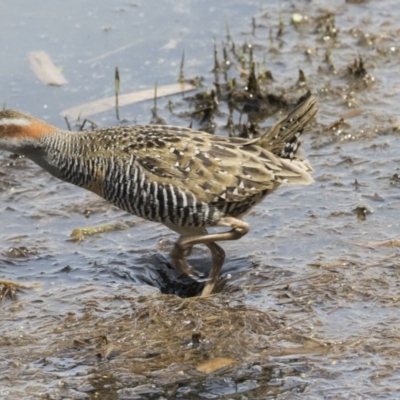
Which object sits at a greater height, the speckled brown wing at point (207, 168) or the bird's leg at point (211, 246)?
the speckled brown wing at point (207, 168)

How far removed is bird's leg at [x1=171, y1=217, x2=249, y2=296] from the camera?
7.77 metres

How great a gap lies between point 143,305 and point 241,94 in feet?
13.1

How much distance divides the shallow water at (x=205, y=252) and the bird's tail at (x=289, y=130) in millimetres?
930

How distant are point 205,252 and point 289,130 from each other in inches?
55.7

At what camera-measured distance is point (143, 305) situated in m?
7.55

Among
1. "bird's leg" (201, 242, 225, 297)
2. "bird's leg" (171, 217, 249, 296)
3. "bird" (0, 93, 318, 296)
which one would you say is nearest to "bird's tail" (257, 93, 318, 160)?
"bird" (0, 93, 318, 296)

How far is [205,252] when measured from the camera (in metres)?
8.66

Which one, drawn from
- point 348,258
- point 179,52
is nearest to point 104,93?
point 179,52

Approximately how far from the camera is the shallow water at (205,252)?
6656 mm

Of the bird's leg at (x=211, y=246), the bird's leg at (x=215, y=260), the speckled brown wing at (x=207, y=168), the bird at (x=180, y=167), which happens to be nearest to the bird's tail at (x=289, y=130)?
the bird at (x=180, y=167)

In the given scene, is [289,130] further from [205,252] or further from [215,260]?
[205,252]

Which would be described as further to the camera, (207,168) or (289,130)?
(289,130)

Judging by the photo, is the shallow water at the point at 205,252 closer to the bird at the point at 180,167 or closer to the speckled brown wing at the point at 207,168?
the bird at the point at 180,167

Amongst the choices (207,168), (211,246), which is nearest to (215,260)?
(211,246)
